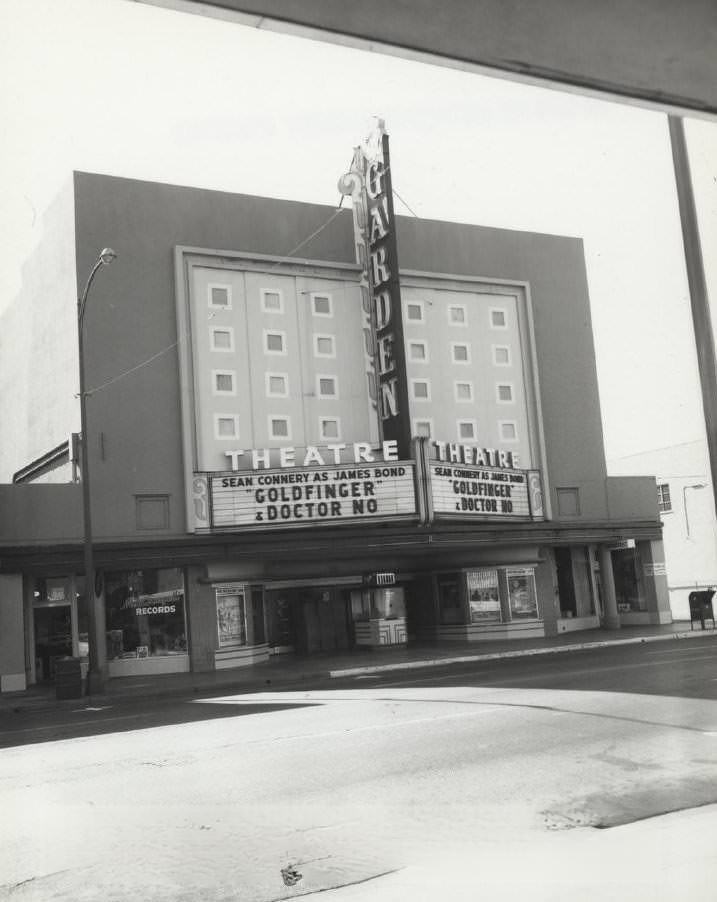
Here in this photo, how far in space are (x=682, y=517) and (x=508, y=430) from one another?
1239 centimetres

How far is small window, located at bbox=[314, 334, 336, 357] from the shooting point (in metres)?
26.8

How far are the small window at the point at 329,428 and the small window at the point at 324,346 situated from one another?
1866 millimetres

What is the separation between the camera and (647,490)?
3200 centimetres

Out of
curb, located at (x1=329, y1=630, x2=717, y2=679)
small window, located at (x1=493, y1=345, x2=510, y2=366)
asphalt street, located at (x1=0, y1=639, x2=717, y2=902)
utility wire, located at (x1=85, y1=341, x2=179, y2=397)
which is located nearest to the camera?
asphalt street, located at (x1=0, y1=639, x2=717, y2=902)

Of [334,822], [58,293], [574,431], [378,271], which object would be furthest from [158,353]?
[334,822]

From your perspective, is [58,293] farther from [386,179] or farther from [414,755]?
[414,755]

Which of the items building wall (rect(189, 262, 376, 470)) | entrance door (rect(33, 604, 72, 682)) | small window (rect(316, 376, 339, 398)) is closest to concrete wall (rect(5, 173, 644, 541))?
building wall (rect(189, 262, 376, 470))

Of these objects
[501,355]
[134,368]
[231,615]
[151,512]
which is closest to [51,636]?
[151,512]

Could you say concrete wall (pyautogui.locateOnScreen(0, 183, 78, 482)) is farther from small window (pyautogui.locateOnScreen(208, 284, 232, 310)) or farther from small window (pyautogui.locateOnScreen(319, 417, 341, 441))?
small window (pyautogui.locateOnScreen(319, 417, 341, 441))

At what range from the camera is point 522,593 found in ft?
96.7

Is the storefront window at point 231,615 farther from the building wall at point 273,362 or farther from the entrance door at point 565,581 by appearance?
the entrance door at point 565,581

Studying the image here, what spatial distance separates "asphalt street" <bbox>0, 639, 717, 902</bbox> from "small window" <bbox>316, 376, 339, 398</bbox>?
45.0ft

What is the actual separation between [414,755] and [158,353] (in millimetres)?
17188

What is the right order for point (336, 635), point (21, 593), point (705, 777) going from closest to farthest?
point (705, 777)
point (21, 593)
point (336, 635)
